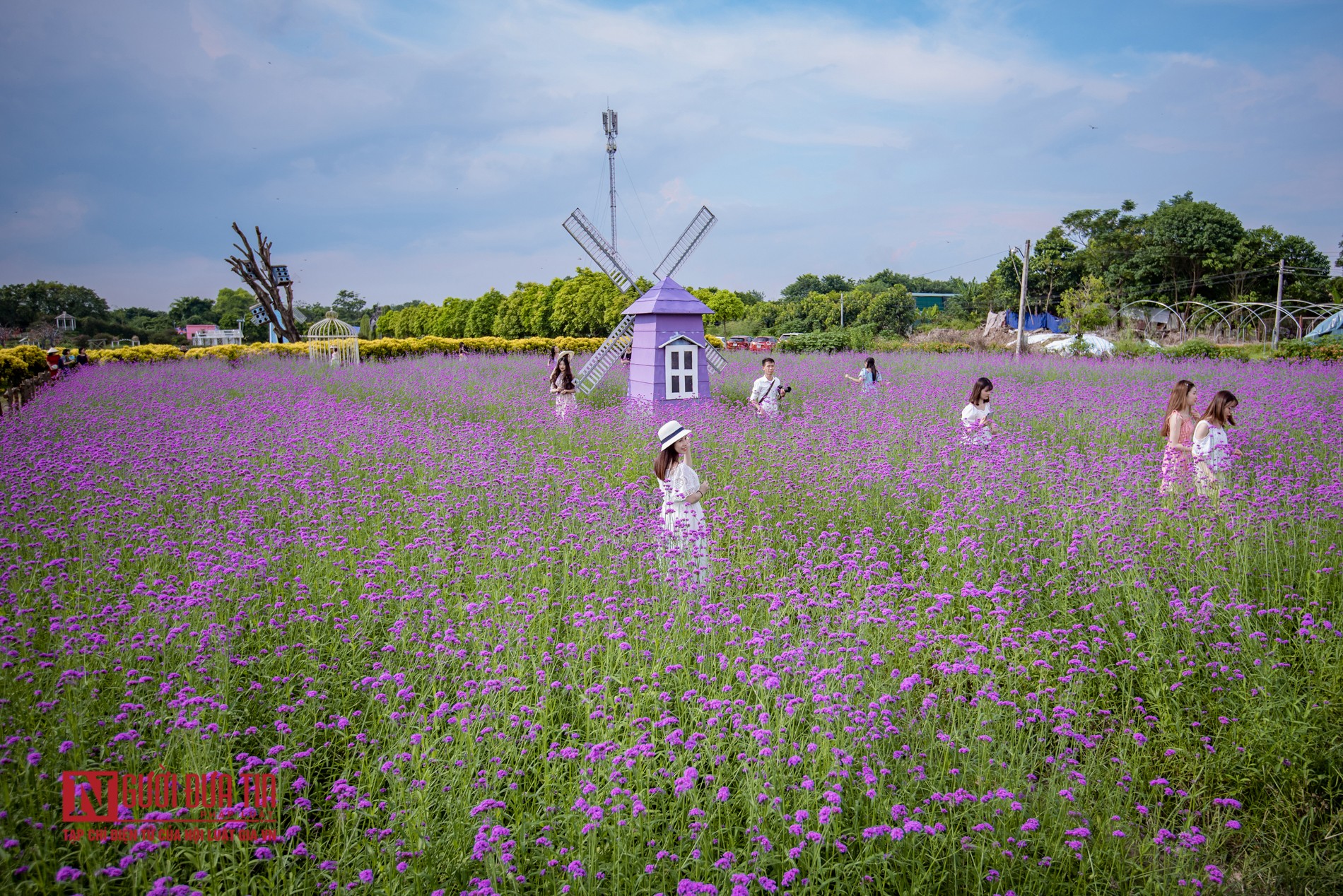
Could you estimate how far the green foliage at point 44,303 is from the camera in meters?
30.5

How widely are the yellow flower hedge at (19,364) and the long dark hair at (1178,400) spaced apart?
60.2 ft

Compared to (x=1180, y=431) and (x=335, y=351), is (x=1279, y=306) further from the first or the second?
(x=335, y=351)

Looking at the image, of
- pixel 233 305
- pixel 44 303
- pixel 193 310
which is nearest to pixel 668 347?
pixel 44 303

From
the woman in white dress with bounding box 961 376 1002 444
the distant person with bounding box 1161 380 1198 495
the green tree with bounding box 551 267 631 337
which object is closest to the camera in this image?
the distant person with bounding box 1161 380 1198 495

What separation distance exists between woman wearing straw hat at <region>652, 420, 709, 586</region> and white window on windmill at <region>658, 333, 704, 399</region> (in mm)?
7088

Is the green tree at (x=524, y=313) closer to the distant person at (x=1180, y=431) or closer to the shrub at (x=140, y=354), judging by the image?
the shrub at (x=140, y=354)

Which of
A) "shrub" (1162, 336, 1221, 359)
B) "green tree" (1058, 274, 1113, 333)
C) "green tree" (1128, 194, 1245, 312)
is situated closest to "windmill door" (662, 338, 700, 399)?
"shrub" (1162, 336, 1221, 359)

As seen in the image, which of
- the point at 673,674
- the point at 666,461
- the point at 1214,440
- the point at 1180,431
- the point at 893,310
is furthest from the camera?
the point at 893,310

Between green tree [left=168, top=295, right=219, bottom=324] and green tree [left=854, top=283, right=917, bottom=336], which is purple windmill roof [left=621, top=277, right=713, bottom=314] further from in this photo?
green tree [left=168, top=295, right=219, bottom=324]

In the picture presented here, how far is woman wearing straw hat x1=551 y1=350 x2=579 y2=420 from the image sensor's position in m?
10.4

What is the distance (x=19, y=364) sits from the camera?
1393 centimetres

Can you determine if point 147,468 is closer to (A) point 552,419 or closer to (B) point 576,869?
(A) point 552,419

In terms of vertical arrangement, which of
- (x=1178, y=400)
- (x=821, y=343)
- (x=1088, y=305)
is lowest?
Answer: (x=1178, y=400)

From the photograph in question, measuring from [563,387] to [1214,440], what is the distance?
7.79 metres
